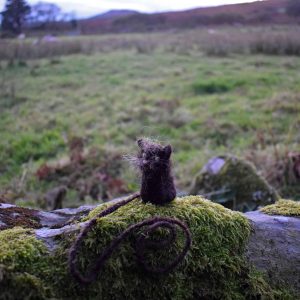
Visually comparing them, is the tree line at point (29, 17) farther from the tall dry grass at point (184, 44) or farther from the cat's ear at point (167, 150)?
the tall dry grass at point (184, 44)

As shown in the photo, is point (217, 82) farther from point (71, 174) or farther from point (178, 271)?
point (178, 271)

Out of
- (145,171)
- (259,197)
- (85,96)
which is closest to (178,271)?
(145,171)

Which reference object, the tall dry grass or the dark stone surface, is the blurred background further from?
the dark stone surface

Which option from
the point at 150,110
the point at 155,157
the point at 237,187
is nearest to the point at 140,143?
the point at 155,157

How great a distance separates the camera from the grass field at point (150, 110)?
30.1 ft

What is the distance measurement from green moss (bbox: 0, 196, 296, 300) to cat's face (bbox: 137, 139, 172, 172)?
223 mm

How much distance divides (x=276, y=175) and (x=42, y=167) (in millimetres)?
4862

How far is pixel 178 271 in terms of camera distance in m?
2.03

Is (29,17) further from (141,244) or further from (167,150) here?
(141,244)

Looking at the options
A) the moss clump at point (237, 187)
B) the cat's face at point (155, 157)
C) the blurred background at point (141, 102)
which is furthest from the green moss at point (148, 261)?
the moss clump at point (237, 187)

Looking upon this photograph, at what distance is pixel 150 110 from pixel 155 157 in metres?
10.4

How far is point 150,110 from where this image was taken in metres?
12.5

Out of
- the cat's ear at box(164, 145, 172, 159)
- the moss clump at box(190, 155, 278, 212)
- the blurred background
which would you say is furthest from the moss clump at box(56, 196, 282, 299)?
the moss clump at box(190, 155, 278, 212)

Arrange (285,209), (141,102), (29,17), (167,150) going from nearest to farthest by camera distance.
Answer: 1. (167,150)
2. (285,209)
3. (29,17)
4. (141,102)
